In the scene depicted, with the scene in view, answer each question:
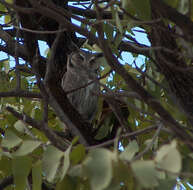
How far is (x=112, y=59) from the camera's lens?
138 cm

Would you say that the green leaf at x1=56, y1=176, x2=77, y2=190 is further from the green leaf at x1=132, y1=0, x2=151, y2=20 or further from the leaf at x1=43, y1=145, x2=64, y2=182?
the green leaf at x1=132, y1=0, x2=151, y2=20

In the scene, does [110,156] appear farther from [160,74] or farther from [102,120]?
[102,120]

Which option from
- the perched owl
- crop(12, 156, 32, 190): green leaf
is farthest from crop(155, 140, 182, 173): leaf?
the perched owl

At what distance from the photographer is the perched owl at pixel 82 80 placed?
3768mm

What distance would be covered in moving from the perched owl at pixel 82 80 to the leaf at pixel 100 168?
2707 mm

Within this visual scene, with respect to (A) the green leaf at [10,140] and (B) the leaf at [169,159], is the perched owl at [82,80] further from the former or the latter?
(B) the leaf at [169,159]

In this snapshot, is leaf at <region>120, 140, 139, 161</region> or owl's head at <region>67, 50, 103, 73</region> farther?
owl's head at <region>67, 50, 103, 73</region>

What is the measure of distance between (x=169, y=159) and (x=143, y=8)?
1.84 feet

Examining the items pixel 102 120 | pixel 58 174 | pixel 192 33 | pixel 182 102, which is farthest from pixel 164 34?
pixel 102 120

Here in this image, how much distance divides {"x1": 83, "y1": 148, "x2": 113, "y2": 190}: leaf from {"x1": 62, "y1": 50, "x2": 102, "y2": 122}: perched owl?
2707 millimetres

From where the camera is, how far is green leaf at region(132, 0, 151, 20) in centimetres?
132

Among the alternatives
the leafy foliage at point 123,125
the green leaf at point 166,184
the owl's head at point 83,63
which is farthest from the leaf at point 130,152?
the owl's head at point 83,63

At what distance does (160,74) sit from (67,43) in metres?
1.43

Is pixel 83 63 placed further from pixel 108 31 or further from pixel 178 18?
pixel 178 18
